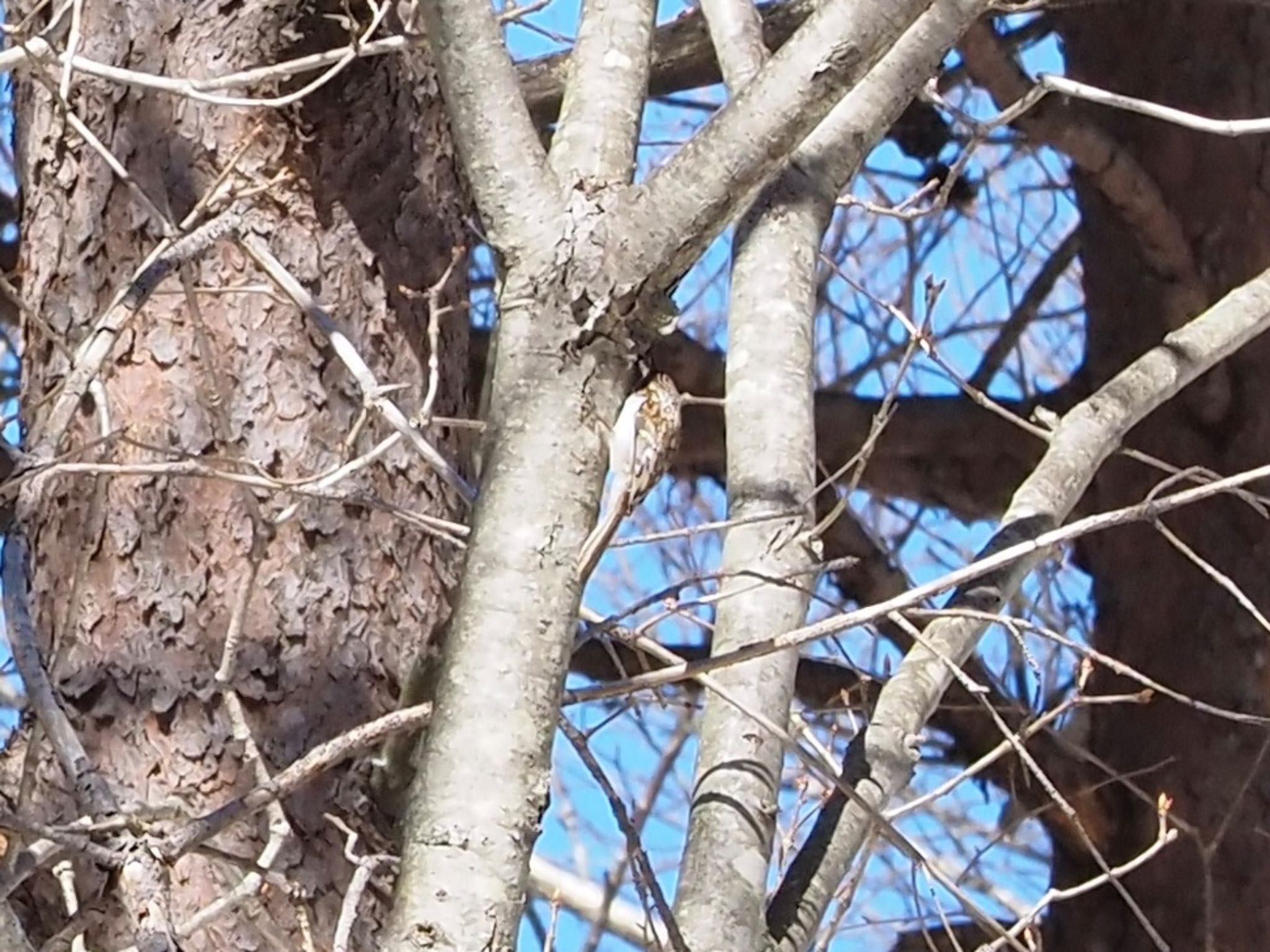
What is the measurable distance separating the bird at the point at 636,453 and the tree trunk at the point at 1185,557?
1578 millimetres

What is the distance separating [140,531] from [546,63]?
3.11 ft

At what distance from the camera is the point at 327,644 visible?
1.59 metres

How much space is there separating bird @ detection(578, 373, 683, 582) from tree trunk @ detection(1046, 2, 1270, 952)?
5.18 feet

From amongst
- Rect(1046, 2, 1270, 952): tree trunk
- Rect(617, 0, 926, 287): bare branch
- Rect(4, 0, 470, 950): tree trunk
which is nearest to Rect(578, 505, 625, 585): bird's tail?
Rect(617, 0, 926, 287): bare branch

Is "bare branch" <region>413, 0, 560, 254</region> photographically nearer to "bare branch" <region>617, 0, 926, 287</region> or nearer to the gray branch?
"bare branch" <region>617, 0, 926, 287</region>

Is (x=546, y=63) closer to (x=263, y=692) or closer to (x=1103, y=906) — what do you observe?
(x=263, y=692)

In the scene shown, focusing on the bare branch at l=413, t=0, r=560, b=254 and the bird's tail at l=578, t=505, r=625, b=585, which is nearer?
the bird's tail at l=578, t=505, r=625, b=585

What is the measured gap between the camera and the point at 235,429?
1.65 m

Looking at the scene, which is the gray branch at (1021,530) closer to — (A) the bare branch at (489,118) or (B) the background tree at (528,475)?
(B) the background tree at (528,475)

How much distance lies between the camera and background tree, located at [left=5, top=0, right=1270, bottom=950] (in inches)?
40.0

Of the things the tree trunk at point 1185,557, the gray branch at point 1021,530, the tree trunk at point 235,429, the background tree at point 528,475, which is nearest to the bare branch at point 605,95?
the background tree at point 528,475

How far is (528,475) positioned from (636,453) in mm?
83

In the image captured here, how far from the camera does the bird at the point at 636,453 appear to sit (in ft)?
3.23

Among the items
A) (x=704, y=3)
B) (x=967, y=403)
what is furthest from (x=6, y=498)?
(x=967, y=403)
